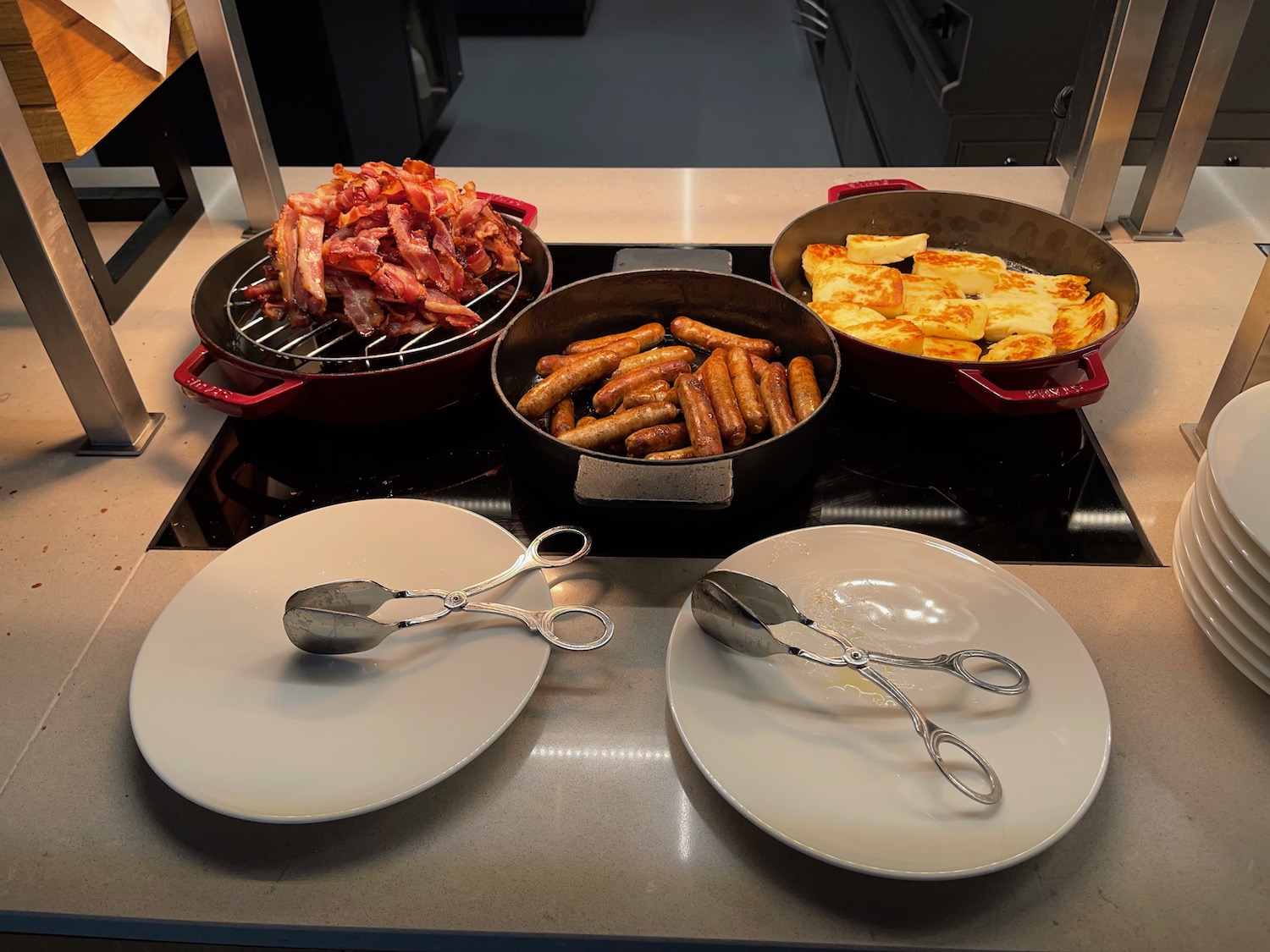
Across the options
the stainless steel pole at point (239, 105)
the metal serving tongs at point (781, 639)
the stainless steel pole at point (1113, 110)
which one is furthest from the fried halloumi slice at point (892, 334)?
the stainless steel pole at point (239, 105)

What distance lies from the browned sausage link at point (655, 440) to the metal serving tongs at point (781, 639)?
0.85 feet

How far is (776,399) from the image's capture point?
1.23 meters

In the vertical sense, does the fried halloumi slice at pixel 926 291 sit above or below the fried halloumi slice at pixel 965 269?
below

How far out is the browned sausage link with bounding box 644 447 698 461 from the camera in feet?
3.80

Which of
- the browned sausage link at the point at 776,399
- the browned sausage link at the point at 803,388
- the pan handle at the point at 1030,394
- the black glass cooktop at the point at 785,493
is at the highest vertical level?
the pan handle at the point at 1030,394

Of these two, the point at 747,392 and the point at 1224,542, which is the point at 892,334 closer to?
the point at 747,392

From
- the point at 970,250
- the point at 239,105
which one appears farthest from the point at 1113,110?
the point at 239,105

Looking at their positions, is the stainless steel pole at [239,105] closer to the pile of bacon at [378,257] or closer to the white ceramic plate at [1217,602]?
the pile of bacon at [378,257]

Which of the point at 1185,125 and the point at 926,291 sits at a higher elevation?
the point at 1185,125

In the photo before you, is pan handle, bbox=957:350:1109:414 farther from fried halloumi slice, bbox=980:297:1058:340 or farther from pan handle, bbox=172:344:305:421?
pan handle, bbox=172:344:305:421

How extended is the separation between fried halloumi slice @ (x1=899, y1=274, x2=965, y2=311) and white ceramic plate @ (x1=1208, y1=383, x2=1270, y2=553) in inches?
20.6

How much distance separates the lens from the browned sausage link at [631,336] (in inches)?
52.9

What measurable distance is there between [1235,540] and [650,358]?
756 mm

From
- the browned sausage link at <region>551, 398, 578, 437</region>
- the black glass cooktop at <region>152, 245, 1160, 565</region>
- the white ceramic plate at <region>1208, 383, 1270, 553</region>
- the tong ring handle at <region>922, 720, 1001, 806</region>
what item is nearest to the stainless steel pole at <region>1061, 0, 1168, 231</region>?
the black glass cooktop at <region>152, 245, 1160, 565</region>
